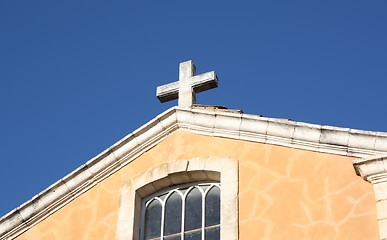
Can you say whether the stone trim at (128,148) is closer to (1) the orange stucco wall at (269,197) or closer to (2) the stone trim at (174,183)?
(1) the orange stucco wall at (269,197)

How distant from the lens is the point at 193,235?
11273 mm

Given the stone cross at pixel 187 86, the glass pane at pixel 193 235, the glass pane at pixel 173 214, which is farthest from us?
the stone cross at pixel 187 86

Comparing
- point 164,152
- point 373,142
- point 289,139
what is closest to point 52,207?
point 164,152

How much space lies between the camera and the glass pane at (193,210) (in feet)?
37.3

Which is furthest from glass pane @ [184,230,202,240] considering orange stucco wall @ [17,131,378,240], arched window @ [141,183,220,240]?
orange stucco wall @ [17,131,378,240]

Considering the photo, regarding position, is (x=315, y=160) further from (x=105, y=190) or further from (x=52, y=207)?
(x=52, y=207)

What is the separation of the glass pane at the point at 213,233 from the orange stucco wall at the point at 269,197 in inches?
16.2

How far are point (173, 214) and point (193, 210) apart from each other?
295 mm

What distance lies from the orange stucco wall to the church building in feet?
0.04

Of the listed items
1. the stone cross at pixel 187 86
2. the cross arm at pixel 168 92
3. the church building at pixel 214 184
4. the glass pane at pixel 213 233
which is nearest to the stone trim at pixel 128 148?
the church building at pixel 214 184

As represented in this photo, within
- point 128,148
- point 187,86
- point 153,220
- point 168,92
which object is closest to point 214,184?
point 153,220

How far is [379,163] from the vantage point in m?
10.5

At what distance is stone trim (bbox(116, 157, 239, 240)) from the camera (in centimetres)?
1112

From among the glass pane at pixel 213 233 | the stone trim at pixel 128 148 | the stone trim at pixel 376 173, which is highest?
the stone trim at pixel 128 148
